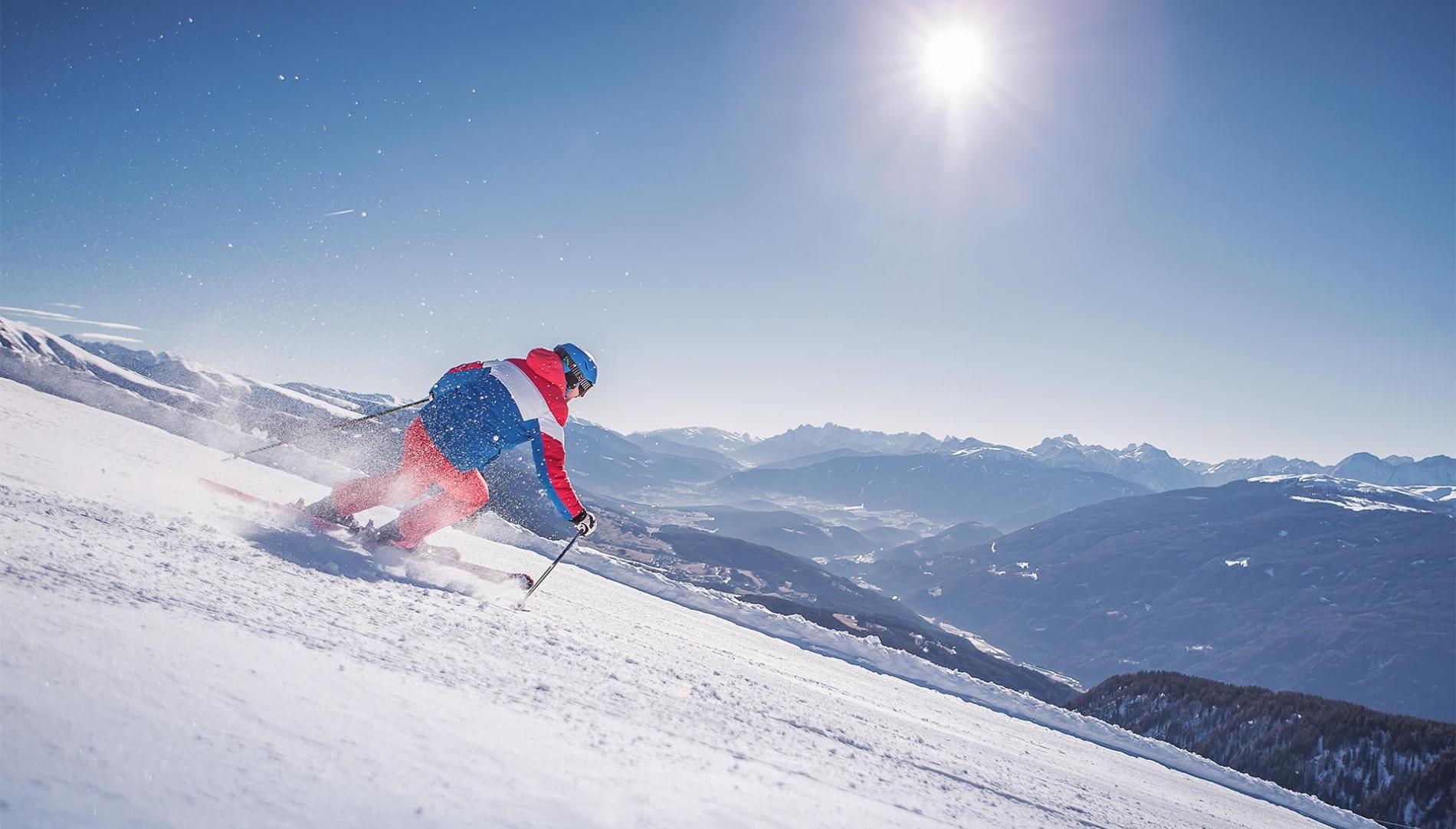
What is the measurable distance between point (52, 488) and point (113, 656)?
3278mm

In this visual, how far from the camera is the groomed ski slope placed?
150 centimetres

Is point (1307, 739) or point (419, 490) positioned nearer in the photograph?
point (419, 490)

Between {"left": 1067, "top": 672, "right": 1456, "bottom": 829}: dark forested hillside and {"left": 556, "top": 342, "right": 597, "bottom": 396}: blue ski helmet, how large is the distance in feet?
157

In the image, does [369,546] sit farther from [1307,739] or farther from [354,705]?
[1307,739]

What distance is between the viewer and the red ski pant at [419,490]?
6.24m

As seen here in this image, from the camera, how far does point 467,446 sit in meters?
6.36

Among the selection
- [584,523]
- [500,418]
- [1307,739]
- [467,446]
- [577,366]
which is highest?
[577,366]

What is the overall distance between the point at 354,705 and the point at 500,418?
4.25 m

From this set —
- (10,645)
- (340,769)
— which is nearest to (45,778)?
(340,769)

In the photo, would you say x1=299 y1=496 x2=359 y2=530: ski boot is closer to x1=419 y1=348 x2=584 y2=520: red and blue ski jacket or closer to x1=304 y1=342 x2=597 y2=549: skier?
x1=304 y1=342 x2=597 y2=549: skier

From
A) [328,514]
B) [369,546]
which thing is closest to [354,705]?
[369,546]

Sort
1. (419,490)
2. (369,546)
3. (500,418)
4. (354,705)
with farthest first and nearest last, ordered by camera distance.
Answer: (419,490), (500,418), (369,546), (354,705)

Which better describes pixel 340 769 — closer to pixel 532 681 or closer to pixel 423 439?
pixel 532 681

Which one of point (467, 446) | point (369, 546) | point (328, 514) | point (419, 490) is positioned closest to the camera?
point (369, 546)
